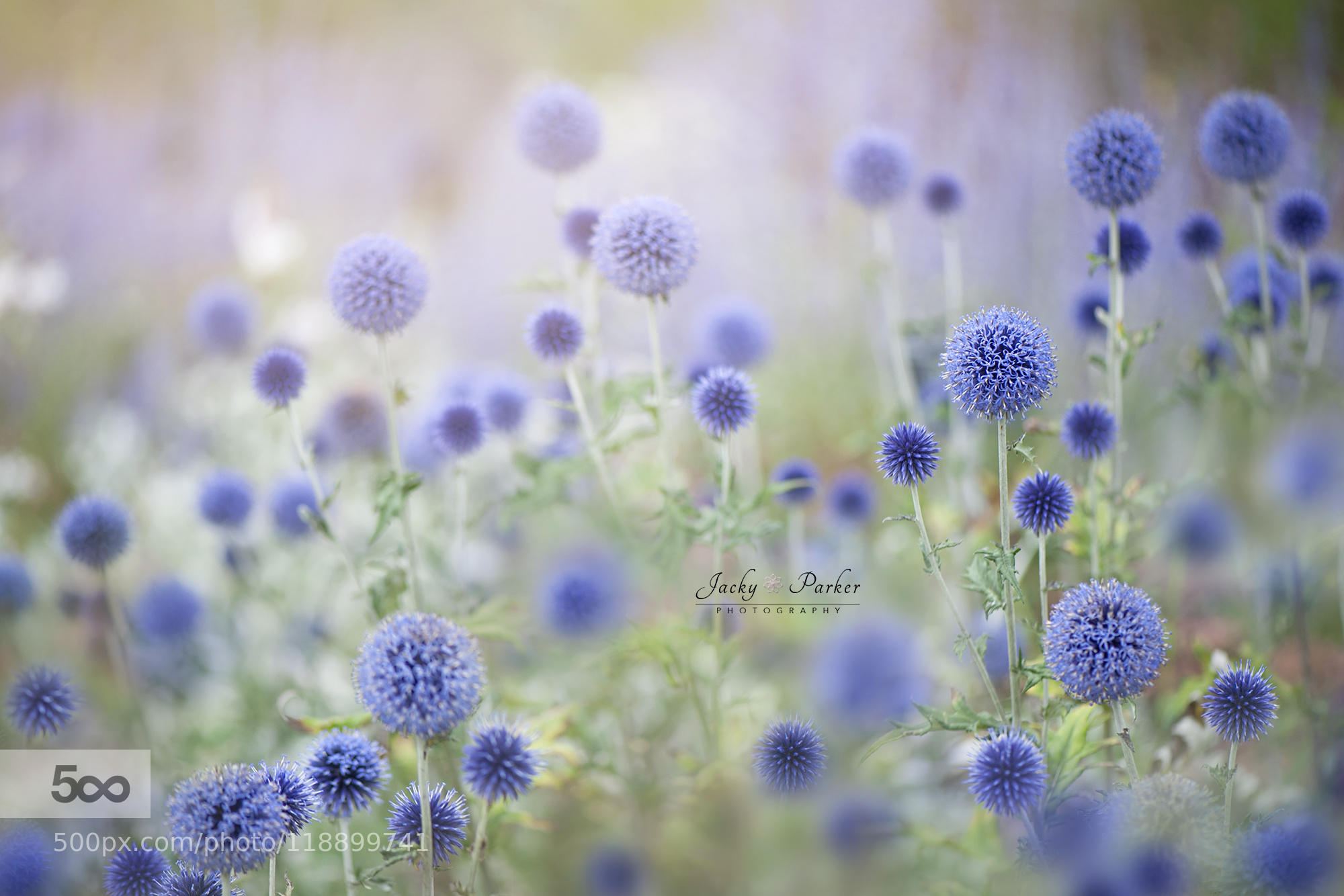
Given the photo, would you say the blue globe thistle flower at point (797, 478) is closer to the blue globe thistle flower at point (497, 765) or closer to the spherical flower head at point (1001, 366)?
the spherical flower head at point (1001, 366)

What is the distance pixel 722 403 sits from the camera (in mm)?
1362

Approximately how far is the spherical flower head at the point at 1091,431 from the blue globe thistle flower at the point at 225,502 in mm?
1611

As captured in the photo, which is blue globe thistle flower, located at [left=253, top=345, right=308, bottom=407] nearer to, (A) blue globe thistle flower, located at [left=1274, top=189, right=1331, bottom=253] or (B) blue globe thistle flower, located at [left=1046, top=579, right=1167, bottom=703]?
(B) blue globe thistle flower, located at [left=1046, top=579, right=1167, bottom=703]

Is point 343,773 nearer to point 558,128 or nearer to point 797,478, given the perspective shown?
point 797,478

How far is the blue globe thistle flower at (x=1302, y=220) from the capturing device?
1.54 meters

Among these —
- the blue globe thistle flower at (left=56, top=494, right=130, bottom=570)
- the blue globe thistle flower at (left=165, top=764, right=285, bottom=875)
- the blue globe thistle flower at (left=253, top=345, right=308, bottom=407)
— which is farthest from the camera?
the blue globe thistle flower at (left=56, top=494, right=130, bottom=570)

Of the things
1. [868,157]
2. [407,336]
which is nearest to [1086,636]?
[868,157]

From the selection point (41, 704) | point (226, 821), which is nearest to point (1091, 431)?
point (226, 821)

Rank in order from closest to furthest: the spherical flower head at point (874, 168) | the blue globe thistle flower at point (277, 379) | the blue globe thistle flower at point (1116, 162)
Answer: the blue globe thistle flower at point (1116, 162) → the blue globe thistle flower at point (277, 379) → the spherical flower head at point (874, 168)

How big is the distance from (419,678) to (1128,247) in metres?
Answer: 1.22

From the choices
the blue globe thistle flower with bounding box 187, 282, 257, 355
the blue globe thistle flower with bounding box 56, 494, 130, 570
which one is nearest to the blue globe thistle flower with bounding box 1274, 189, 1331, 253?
the blue globe thistle flower with bounding box 56, 494, 130, 570

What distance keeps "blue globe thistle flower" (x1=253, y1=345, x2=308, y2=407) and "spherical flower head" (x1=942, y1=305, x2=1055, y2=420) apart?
3.21ft

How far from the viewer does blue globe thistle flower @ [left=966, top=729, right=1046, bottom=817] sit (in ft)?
3.08

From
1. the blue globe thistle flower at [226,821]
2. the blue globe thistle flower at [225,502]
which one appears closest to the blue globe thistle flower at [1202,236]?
the blue globe thistle flower at [226,821]
